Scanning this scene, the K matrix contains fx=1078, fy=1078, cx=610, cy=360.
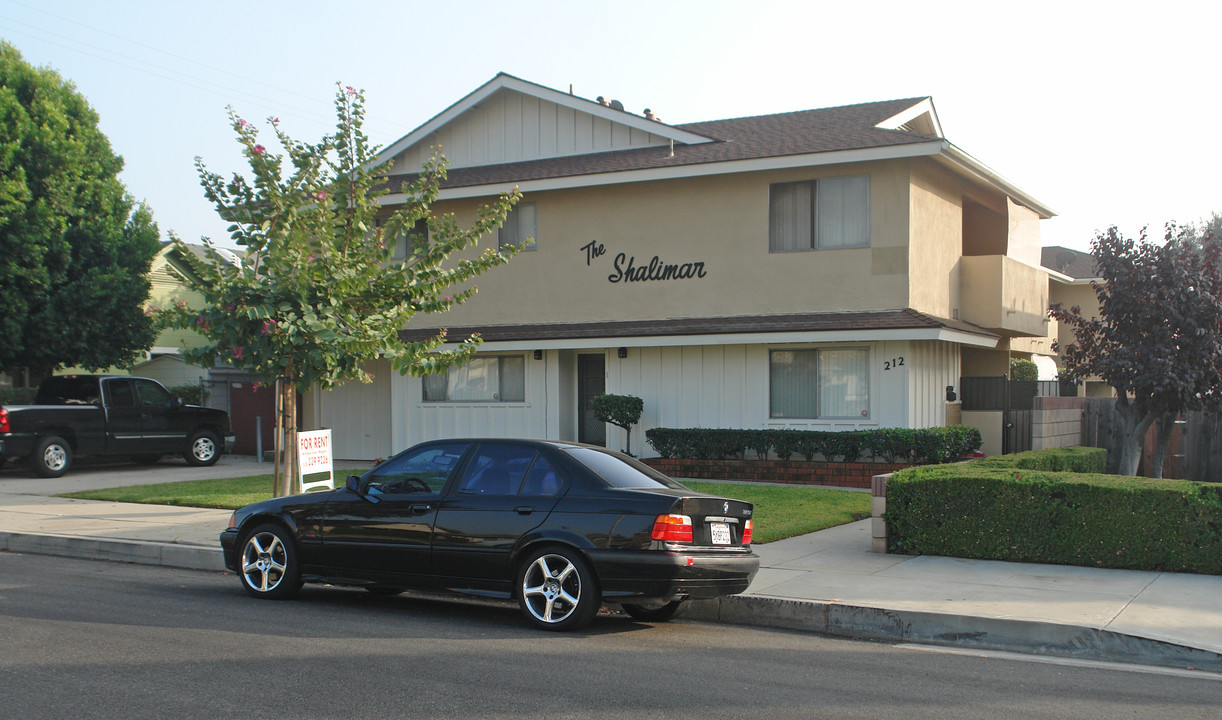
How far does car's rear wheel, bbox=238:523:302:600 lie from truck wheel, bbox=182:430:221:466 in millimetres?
13881

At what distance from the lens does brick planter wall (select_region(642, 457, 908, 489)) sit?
57.9 feet

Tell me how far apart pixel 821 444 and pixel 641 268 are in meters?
4.96

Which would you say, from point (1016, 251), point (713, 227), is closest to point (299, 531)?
point (713, 227)

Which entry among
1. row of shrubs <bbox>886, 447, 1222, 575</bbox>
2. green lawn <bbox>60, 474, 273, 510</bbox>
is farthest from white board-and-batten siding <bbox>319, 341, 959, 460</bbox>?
row of shrubs <bbox>886, 447, 1222, 575</bbox>

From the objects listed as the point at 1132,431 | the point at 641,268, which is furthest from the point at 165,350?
the point at 1132,431

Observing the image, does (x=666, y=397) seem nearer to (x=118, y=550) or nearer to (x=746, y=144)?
(x=746, y=144)

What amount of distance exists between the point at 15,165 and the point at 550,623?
23.3 metres

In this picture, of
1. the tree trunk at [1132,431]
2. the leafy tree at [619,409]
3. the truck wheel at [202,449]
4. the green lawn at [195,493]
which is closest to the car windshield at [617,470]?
the green lawn at [195,493]

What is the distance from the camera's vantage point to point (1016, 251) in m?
21.8

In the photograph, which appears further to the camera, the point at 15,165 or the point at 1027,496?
the point at 15,165

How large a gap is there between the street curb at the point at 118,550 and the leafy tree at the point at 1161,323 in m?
13.5

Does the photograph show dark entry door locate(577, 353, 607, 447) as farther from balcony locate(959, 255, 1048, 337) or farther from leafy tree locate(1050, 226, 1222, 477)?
leafy tree locate(1050, 226, 1222, 477)

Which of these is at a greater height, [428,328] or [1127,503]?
[428,328]

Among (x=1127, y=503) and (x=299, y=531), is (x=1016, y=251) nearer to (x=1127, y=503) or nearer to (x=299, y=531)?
(x=1127, y=503)
